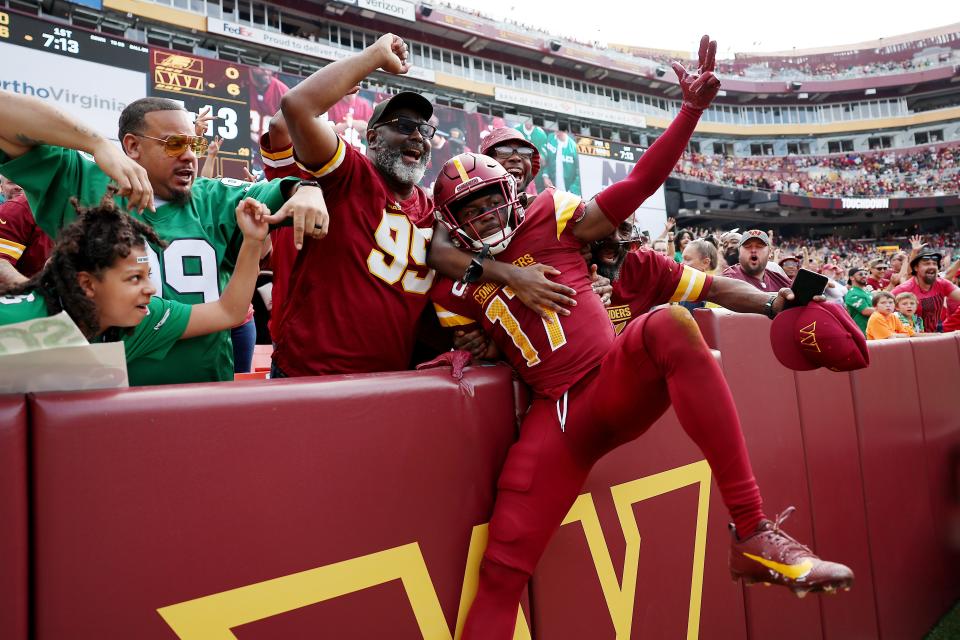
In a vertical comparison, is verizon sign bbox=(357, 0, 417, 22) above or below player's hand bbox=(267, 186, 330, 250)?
above

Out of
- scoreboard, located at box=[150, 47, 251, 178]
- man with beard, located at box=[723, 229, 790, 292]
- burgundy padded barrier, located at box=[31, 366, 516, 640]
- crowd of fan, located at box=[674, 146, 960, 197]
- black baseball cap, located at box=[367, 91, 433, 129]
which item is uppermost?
crowd of fan, located at box=[674, 146, 960, 197]

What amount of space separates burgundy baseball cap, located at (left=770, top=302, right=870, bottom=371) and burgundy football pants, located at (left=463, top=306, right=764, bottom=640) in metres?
0.48

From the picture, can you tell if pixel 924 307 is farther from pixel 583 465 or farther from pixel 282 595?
pixel 282 595

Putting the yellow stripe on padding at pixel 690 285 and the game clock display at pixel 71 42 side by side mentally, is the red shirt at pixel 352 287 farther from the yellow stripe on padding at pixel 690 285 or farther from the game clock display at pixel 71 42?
the game clock display at pixel 71 42

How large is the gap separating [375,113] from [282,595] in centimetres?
180

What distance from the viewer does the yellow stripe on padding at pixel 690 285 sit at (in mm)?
2594

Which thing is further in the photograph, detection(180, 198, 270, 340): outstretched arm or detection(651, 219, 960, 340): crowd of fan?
detection(651, 219, 960, 340): crowd of fan

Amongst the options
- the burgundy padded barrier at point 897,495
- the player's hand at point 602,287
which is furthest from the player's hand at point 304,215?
the burgundy padded barrier at point 897,495

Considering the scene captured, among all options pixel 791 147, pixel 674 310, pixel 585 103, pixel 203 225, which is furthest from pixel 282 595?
pixel 791 147

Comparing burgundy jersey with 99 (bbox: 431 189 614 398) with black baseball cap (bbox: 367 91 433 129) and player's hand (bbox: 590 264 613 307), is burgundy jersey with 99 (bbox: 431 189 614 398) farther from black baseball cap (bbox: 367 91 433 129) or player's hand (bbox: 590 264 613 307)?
black baseball cap (bbox: 367 91 433 129)

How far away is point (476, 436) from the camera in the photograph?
5.78 ft

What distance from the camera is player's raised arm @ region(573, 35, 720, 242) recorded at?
1997 millimetres

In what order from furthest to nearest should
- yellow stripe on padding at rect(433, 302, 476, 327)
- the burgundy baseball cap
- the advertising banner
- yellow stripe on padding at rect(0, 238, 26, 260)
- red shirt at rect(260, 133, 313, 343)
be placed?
the advertising banner < yellow stripe on padding at rect(0, 238, 26, 260) < red shirt at rect(260, 133, 313, 343) < yellow stripe on padding at rect(433, 302, 476, 327) < the burgundy baseball cap

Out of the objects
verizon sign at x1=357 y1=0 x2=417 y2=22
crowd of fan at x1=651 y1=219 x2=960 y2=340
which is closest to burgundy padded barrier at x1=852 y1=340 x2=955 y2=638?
crowd of fan at x1=651 y1=219 x2=960 y2=340
